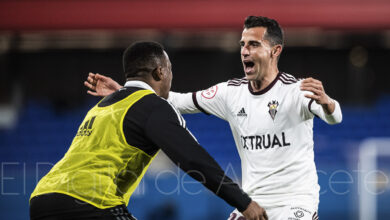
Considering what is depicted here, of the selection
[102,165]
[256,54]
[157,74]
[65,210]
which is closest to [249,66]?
[256,54]

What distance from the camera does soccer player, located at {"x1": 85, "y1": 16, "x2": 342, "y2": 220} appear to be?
13.0 feet

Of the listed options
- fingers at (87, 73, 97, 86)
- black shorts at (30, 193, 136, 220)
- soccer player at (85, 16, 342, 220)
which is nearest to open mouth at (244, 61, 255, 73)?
soccer player at (85, 16, 342, 220)

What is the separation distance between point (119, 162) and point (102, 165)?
10 cm

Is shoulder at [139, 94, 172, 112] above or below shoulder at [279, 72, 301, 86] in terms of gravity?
below

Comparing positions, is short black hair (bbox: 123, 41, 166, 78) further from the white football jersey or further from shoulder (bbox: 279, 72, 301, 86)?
shoulder (bbox: 279, 72, 301, 86)

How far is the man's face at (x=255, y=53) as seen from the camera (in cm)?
428

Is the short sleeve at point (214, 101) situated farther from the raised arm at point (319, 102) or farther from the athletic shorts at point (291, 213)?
the athletic shorts at point (291, 213)

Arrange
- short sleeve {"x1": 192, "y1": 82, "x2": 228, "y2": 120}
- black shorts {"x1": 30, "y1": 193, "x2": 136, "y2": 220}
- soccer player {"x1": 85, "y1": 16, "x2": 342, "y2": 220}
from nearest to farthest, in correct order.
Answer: black shorts {"x1": 30, "y1": 193, "x2": 136, "y2": 220}, soccer player {"x1": 85, "y1": 16, "x2": 342, "y2": 220}, short sleeve {"x1": 192, "y1": 82, "x2": 228, "y2": 120}

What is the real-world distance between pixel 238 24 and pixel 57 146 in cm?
472

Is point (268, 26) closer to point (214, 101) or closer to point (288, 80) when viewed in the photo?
point (288, 80)

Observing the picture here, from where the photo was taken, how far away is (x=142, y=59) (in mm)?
3459

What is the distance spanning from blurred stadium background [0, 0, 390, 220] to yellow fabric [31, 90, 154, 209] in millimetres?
7170

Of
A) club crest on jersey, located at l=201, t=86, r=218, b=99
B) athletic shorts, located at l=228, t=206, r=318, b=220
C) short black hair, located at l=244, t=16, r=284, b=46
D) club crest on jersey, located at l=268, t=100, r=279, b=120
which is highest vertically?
short black hair, located at l=244, t=16, r=284, b=46

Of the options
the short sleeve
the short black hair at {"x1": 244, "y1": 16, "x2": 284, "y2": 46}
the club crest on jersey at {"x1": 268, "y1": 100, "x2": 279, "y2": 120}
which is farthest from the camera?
the short sleeve
